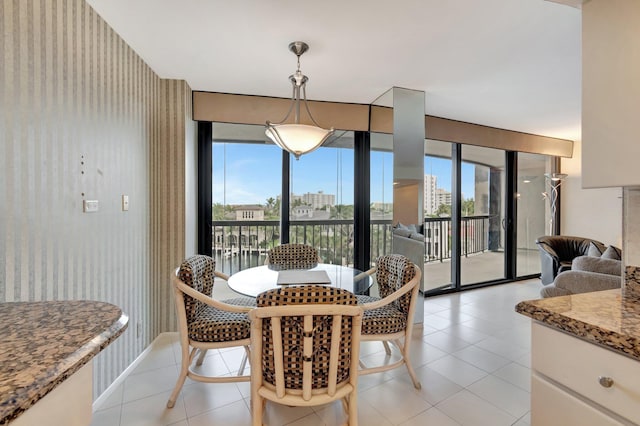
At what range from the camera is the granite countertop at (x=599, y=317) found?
2.87ft

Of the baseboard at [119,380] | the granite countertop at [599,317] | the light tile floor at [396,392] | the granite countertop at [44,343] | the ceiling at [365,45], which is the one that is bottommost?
the light tile floor at [396,392]

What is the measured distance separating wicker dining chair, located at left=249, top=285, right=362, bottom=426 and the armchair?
159 inches

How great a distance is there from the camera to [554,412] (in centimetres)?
103

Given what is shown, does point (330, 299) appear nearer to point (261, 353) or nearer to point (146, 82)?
point (261, 353)

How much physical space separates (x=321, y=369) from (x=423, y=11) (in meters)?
2.13

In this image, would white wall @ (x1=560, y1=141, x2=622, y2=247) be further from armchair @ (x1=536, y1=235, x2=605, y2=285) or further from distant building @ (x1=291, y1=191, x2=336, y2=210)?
distant building @ (x1=291, y1=191, x2=336, y2=210)

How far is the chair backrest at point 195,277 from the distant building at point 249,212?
4.28 ft

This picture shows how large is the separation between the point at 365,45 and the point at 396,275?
1731 millimetres

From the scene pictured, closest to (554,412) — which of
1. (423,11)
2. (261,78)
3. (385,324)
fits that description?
(385,324)

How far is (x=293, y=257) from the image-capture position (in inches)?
118

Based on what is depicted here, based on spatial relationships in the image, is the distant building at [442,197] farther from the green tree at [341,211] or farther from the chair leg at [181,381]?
the chair leg at [181,381]

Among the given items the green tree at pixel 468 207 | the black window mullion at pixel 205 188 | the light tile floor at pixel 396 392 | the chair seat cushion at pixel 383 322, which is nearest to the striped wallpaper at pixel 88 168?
the light tile floor at pixel 396 392

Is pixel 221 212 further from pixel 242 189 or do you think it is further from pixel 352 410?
pixel 352 410

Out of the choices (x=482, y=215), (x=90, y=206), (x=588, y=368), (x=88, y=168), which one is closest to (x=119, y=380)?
(x=90, y=206)
